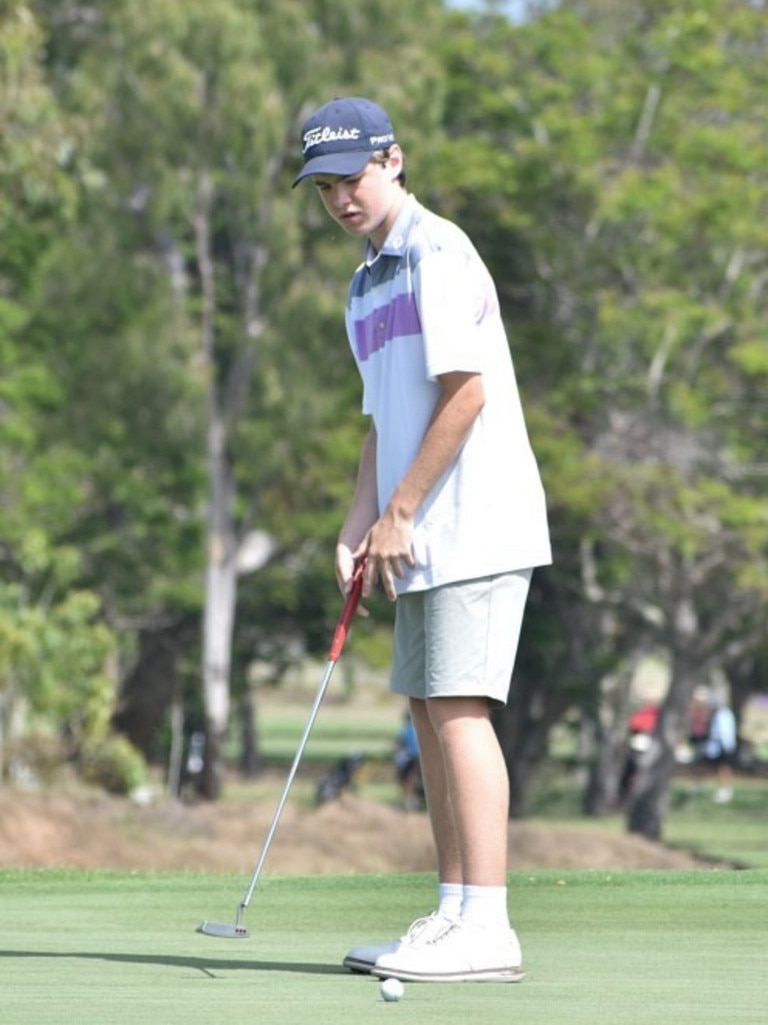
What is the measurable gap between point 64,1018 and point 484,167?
28.2 m

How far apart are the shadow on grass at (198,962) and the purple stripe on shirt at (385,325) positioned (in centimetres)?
143

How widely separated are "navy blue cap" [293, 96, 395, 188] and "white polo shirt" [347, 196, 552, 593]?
0.54 ft

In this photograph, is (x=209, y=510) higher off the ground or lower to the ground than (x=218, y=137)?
lower

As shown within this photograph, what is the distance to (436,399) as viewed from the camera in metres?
5.49

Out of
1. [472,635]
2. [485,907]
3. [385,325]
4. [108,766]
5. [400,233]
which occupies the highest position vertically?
[400,233]

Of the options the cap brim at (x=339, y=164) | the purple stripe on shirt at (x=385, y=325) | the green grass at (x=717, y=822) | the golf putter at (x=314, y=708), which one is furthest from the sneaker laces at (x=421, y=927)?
the green grass at (x=717, y=822)

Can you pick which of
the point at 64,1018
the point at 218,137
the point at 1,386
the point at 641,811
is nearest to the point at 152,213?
the point at 218,137

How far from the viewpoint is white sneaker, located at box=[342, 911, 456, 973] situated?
5293 mm

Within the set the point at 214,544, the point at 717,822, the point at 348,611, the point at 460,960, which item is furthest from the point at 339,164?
the point at 717,822

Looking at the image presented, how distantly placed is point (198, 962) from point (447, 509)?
3.87 ft

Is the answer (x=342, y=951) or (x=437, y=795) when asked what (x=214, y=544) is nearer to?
(x=342, y=951)

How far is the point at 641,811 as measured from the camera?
31.8m

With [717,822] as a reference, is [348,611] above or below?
above

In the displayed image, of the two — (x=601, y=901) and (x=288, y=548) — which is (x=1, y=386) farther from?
(x=601, y=901)
